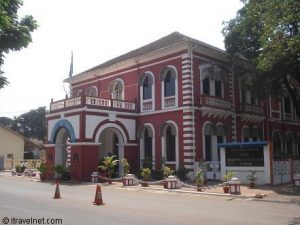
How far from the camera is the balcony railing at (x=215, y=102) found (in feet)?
84.6

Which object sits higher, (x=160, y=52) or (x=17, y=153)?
(x=160, y=52)

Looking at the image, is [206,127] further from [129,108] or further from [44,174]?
[44,174]

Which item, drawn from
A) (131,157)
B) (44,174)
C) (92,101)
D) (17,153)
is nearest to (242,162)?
(131,157)

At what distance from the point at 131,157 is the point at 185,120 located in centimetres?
540

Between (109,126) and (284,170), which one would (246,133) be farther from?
(109,126)

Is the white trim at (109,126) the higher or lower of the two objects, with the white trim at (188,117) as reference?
lower

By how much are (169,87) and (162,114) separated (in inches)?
74.8

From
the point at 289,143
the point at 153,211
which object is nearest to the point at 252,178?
the point at 153,211

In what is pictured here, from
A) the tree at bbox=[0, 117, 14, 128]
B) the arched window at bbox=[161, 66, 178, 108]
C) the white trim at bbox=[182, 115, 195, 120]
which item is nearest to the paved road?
the white trim at bbox=[182, 115, 195, 120]

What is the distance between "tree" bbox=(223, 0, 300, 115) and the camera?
17969mm

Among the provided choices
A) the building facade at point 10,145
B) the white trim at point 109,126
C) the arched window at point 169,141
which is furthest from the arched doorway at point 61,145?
the building facade at point 10,145

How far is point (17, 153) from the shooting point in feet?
179

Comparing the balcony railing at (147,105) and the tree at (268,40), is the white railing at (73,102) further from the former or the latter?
the tree at (268,40)

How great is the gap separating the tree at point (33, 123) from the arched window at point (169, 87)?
195ft
